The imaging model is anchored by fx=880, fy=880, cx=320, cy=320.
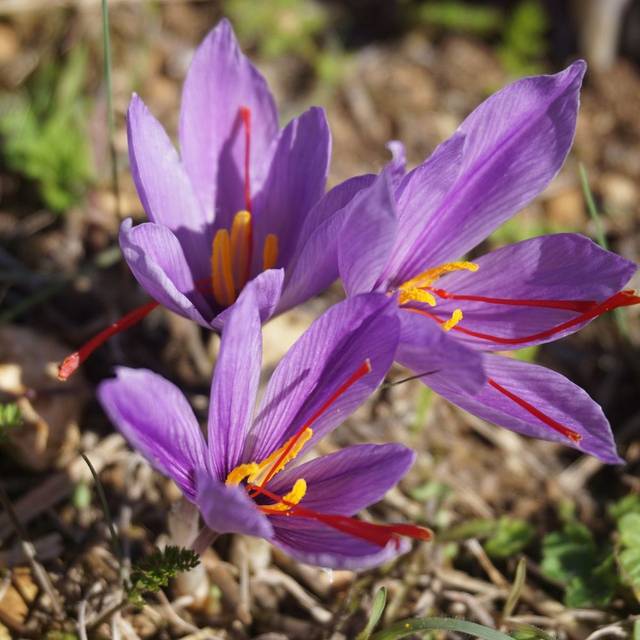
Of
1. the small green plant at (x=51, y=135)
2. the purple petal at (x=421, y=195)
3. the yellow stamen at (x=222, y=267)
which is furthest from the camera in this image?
the small green plant at (x=51, y=135)

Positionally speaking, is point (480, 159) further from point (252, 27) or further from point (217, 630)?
point (252, 27)

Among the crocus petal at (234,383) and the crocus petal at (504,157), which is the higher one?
the crocus petal at (504,157)

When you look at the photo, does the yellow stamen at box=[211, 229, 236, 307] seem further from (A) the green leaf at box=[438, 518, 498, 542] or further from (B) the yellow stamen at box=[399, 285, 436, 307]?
(A) the green leaf at box=[438, 518, 498, 542]

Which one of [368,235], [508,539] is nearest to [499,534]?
[508,539]

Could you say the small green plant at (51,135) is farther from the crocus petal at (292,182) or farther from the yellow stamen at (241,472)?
the yellow stamen at (241,472)

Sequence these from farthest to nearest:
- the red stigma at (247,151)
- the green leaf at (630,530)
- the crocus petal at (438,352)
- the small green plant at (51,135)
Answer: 1. the small green plant at (51,135)
2. the green leaf at (630,530)
3. the red stigma at (247,151)
4. the crocus petal at (438,352)

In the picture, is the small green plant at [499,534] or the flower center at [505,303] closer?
the flower center at [505,303]

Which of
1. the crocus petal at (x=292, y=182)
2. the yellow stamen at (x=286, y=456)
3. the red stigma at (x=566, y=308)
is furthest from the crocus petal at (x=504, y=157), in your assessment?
the yellow stamen at (x=286, y=456)
